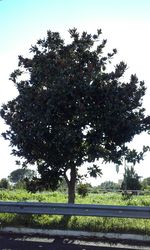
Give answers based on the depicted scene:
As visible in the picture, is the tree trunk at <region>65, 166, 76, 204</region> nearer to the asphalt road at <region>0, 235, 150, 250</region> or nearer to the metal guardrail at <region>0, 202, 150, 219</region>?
the metal guardrail at <region>0, 202, 150, 219</region>

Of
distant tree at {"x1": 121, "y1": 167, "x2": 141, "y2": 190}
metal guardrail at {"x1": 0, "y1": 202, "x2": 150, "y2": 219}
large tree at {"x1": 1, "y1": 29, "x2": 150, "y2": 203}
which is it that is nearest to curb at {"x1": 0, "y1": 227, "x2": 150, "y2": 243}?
metal guardrail at {"x1": 0, "y1": 202, "x2": 150, "y2": 219}

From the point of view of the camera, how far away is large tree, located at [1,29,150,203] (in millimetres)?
12398

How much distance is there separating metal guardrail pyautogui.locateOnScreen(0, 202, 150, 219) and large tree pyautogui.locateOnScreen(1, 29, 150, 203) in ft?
7.29

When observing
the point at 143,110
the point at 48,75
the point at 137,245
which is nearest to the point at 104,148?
the point at 143,110

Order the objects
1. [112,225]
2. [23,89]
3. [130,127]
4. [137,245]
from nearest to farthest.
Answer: [137,245]
[112,225]
[130,127]
[23,89]

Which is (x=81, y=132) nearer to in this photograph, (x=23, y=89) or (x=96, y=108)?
(x=96, y=108)

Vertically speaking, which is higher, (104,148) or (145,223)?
(104,148)

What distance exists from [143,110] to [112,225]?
3988 millimetres

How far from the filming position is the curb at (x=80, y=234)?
9469 millimetres

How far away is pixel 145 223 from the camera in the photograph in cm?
1042

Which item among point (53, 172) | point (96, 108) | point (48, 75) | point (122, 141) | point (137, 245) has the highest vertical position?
point (48, 75)

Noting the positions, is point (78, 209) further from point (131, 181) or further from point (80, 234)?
point (131, 181)

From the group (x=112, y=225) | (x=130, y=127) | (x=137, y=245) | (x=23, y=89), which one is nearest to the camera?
(x=137, y=245)

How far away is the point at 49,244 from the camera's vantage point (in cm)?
902
